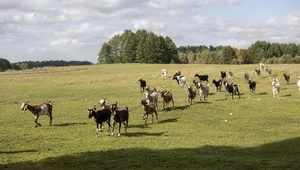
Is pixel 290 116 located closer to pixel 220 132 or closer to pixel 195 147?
pixel 220 132

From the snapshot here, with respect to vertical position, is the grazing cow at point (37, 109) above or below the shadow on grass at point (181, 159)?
above

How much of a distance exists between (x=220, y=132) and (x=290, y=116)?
8.81m

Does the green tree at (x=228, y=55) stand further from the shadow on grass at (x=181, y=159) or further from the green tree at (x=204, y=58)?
the shadow on grass at (x=181, y=159)

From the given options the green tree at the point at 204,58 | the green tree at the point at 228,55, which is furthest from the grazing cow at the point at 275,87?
the green tree at the point at 204,58

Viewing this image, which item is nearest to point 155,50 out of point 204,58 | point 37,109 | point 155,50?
point 155,50

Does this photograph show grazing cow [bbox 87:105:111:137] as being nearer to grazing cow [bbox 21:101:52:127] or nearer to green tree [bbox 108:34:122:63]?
grazing cow [bbox 21:101:52:127]

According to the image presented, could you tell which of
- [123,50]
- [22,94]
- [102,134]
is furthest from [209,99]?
[123,50]

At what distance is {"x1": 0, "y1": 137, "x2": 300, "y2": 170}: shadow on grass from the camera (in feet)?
48.2

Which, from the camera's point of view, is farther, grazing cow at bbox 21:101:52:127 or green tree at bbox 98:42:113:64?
green tree at bbox 98:42:113:64

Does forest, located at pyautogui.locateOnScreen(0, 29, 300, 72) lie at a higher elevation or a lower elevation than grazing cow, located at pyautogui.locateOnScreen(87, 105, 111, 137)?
higher

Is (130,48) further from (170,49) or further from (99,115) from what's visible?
(99,115)

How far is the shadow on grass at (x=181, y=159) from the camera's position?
1469 cm

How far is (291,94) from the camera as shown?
1521 inches

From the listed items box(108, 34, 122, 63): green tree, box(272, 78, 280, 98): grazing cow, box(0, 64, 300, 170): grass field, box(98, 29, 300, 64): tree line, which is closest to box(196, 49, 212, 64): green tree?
box(98, 29, 300, 64): tree line
